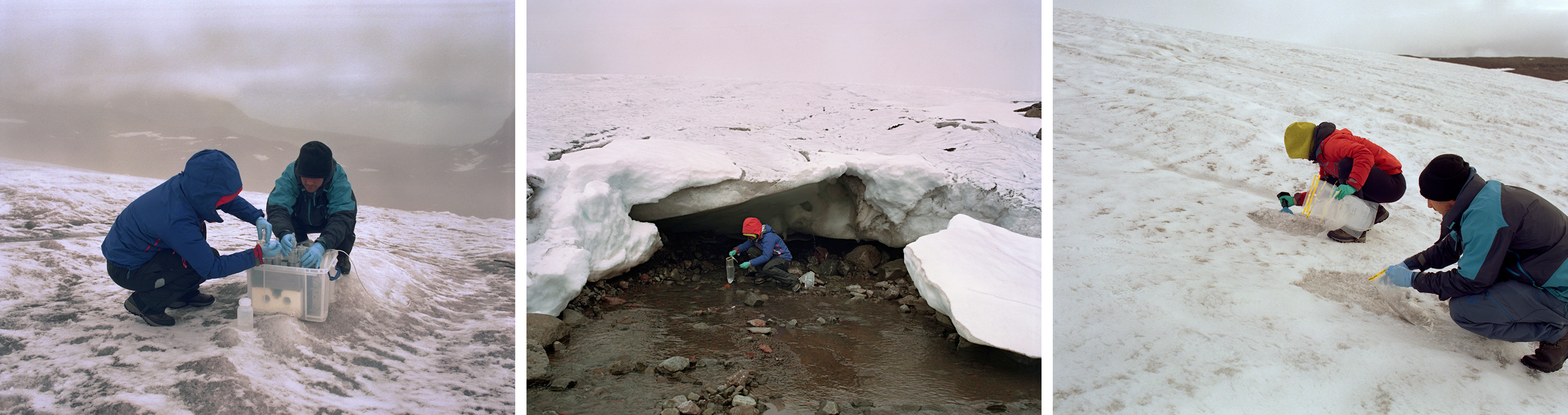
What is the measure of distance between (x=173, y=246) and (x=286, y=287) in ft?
1.27

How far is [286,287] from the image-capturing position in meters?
2.29

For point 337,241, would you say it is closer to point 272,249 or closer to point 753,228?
point 272,249

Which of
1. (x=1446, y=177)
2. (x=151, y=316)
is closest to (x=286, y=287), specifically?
(x=151, y=316)

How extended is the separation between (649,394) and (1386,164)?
2.91m

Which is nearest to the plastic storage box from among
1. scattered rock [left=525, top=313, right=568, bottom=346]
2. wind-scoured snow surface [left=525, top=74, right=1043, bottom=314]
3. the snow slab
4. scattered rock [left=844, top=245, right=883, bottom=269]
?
scattered rock [left=525, top=313, right=568, bottom=346]

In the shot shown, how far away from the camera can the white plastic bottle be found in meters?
2.27

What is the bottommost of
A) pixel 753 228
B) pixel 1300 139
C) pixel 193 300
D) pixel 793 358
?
pixel 793 358

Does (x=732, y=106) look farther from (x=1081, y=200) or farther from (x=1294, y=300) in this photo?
(x=1294, y=300)

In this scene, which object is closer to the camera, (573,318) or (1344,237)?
(1344,237)

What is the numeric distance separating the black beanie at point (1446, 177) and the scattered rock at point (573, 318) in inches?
124

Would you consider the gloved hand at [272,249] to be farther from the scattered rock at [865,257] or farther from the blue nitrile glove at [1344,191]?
the blue nitrile glove at [1344,191]

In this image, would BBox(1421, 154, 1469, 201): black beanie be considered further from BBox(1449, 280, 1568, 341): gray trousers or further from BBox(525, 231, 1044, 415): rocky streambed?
BBox(525, 231, 1044, 415): rocky streambed

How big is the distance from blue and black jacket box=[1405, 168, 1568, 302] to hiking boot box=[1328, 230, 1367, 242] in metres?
0.27

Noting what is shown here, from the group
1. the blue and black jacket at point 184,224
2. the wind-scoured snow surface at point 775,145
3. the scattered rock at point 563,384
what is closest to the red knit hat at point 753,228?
the wind-scoured snow surface at point 775,145
